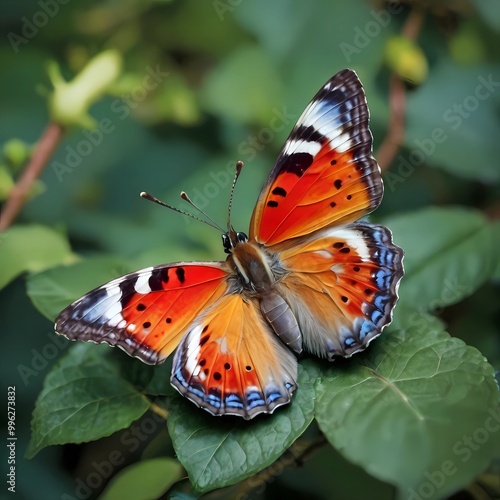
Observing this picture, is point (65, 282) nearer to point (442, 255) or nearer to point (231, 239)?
point (231, 239)

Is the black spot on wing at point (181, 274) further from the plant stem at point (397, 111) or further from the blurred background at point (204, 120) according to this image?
the plant stem at point (397, 111)

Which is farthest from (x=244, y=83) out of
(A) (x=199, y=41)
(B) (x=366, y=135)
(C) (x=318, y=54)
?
(B) (x=366, y=135)

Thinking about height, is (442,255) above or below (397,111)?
below

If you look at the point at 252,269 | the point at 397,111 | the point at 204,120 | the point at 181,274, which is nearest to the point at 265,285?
the point at 252,269

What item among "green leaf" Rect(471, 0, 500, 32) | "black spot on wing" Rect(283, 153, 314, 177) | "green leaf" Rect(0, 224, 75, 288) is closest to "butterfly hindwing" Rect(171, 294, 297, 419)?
"black spot on wing" Rect(283, 153, 314, 177)

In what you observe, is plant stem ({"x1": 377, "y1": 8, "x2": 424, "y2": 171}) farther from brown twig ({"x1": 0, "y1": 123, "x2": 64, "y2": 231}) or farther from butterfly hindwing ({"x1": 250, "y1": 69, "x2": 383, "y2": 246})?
brown twig ({"x1": 0, "y1": 123, "x2": 64, "y2": 231})

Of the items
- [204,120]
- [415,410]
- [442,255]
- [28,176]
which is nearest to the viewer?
[415,410]

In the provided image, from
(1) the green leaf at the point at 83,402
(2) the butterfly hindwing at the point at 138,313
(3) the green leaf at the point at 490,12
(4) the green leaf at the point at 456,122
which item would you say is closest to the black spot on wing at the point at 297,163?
(2) the butterfly hindwing at the point at 138,313
